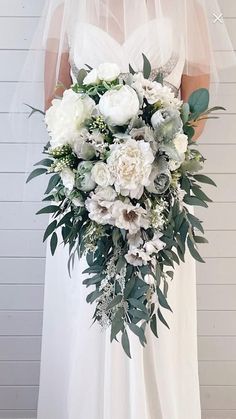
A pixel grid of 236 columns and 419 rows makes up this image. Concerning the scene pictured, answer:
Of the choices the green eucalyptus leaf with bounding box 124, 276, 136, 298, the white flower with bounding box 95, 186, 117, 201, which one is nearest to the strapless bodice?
the white flower with bounding box 95, 186, 117, 201

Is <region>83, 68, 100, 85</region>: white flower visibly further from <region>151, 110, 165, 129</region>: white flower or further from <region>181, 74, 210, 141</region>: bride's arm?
<region>181, 74, 210, 141</region>: bride's arm

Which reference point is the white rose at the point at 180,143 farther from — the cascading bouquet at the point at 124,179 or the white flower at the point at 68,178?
the white flower at the point at 68,178

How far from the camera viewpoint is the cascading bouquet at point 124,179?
0.85 m

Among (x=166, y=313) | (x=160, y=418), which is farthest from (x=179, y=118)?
(x=160, y=418)

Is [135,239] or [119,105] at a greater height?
[119,105]

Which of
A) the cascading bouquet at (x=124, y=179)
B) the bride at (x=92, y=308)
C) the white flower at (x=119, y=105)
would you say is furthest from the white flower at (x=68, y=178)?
the bride at (x=92, y=308)

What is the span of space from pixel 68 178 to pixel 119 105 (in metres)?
0.15

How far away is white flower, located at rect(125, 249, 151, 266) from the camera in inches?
34.5

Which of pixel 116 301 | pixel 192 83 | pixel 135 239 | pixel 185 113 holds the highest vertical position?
pixel 192 83

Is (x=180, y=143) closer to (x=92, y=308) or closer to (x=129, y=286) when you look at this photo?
(x=129, y=286)

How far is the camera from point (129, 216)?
86cm

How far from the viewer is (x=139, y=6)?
104cm

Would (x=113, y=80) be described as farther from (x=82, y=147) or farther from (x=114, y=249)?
(x=114, y=249)

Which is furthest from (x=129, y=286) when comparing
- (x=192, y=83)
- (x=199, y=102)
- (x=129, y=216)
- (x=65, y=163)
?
(x=192, y=83)
